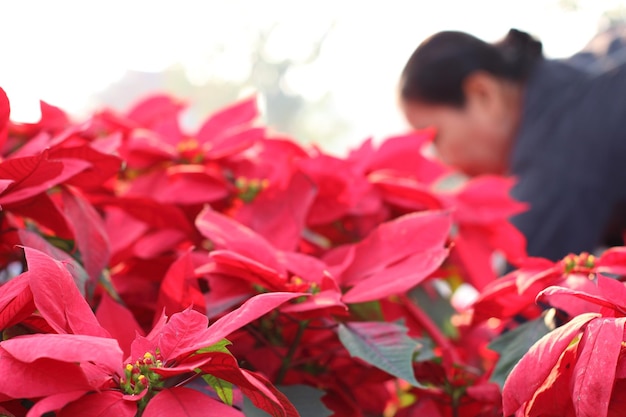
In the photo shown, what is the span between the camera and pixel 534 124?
4.46 ft

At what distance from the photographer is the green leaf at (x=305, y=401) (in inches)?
12.6

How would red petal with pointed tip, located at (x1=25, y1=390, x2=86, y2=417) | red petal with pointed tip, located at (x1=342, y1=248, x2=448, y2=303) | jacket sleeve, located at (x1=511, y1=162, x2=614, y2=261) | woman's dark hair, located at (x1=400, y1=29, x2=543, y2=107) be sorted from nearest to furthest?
red petal with pointed tip, located at (x1=25, y1=390, x2=86, y2=417) < red petal with pointed tip, located at (x1=342, y1=248, x2=448, y2=303) < jacket sleeve, located at (x1=511, y1=162, x2=614, y2=261) < woman's dark hair, located at (x1=400, y1=29, x2=543, y2=107)

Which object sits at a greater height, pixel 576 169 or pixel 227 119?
pixel 227 119

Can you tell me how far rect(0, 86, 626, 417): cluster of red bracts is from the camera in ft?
0.89

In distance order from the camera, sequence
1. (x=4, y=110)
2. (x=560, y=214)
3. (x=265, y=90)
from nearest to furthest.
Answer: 1. (x=4, y=110)
2. (x=560, y=214)
3. (x=265, y=90)

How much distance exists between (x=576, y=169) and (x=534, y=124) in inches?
5.3

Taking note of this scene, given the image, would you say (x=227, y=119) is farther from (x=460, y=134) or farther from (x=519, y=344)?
(x=460, y=134)

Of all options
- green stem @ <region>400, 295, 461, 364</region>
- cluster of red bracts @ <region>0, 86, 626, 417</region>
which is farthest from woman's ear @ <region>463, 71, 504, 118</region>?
green stem @ <region>400, 295, 461, 364</region>

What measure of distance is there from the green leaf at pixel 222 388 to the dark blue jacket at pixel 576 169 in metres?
0.99

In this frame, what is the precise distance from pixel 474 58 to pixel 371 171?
938 millimetres

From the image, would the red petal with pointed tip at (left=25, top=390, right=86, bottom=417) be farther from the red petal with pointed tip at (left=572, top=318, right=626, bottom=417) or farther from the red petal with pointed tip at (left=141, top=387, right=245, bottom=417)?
the red petal with pointed tip at (left=572, top=318, right=626, bottom=417)

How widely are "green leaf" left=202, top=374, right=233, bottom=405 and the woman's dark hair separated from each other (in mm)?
1127

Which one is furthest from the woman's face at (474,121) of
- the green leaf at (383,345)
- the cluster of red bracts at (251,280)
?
the green leaf at (383,345)

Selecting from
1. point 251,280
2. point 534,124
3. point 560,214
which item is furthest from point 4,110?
point 534,124
